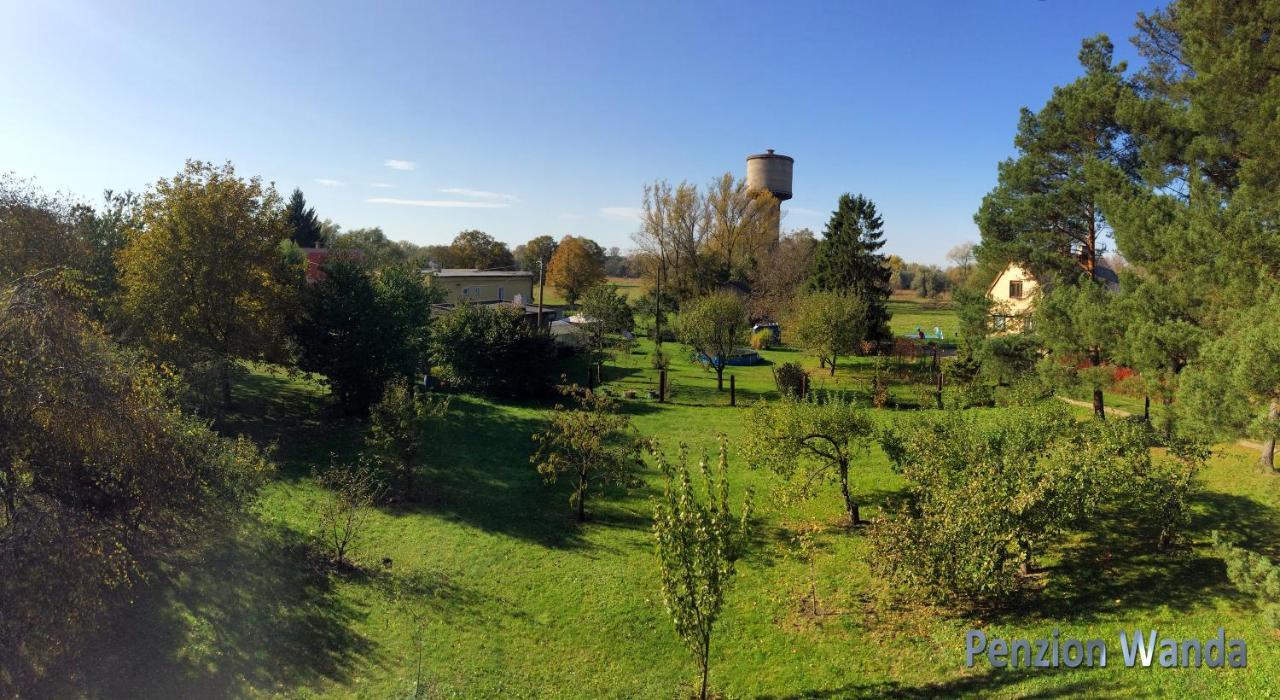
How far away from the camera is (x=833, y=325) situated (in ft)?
94.9

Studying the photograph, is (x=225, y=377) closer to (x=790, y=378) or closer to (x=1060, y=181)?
(x=790, y=378)

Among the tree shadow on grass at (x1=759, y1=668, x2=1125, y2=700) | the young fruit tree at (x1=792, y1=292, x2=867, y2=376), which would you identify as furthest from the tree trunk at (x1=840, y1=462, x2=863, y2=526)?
the young fruit tree at (x1=792, y1=292, x2=867, y2=376)

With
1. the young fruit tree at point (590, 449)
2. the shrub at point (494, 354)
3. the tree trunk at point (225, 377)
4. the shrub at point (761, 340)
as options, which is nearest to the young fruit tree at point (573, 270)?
the shrub at point (761, 340)

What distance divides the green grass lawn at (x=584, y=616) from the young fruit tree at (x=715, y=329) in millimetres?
13342

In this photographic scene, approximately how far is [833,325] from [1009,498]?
19.9m

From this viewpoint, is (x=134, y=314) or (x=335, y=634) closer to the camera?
(x=335, y=634)

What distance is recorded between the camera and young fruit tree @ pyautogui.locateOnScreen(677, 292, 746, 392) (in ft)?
93.1

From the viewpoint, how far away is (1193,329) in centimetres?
1255

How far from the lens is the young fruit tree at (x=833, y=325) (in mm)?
28938

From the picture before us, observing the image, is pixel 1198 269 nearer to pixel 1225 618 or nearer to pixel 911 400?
pixel 1225 618

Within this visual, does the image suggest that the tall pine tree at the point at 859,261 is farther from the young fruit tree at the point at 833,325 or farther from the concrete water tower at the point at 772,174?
the concrete water tower at the point at 772,174

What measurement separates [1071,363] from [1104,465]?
27.4 feet

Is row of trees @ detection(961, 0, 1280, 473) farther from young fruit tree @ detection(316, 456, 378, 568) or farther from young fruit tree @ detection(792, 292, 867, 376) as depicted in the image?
young fruit tree @ detection(316, 456, 378, 568)

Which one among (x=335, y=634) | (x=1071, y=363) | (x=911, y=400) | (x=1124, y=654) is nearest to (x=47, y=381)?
Result: (x=335, y=634)
